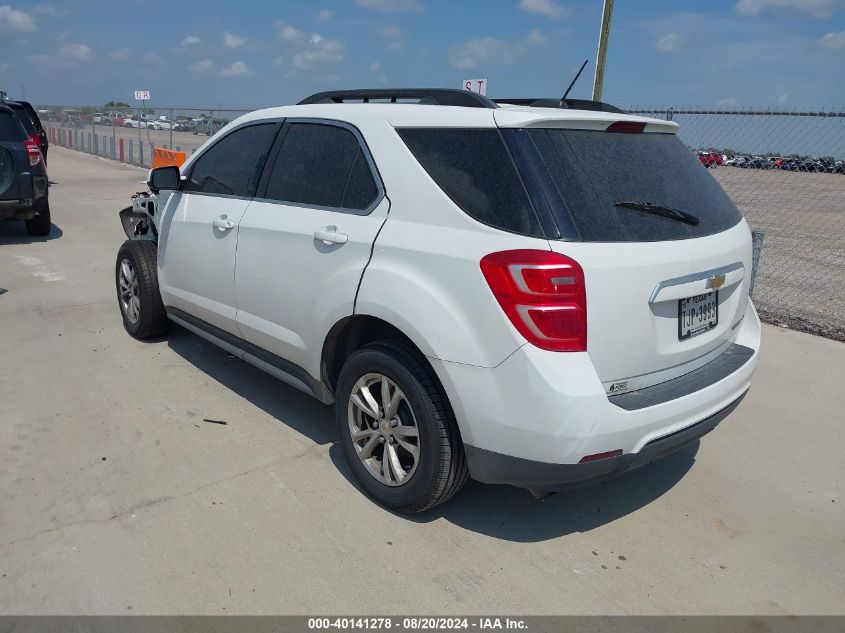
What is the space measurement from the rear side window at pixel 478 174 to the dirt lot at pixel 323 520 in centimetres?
143

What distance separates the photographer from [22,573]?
269cm

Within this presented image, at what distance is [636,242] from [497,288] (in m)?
0.61

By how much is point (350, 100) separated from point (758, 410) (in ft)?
10.8

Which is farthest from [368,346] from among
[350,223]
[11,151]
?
[11,151]

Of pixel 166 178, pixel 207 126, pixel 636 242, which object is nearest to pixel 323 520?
pixel 636 242

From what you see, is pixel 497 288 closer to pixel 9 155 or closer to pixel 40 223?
pixel 9 155

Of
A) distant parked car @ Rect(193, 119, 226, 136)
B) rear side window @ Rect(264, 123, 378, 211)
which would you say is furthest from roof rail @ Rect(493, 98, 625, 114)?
distant parked car @ Rect(193, 119, 226, 136)

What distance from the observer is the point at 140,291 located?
5.11m

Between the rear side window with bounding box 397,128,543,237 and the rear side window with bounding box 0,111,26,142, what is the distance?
7.83 meters

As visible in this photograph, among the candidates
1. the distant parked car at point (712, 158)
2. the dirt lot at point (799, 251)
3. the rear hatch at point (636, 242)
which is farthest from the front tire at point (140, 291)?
the distant parked car at point (712, 158)

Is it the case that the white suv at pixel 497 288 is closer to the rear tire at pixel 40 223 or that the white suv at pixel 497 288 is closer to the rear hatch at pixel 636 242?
the rear hatch at pixel 636 242

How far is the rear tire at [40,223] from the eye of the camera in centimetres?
927

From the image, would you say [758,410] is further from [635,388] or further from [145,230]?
[145,230]

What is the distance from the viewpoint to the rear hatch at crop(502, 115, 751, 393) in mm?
2592
